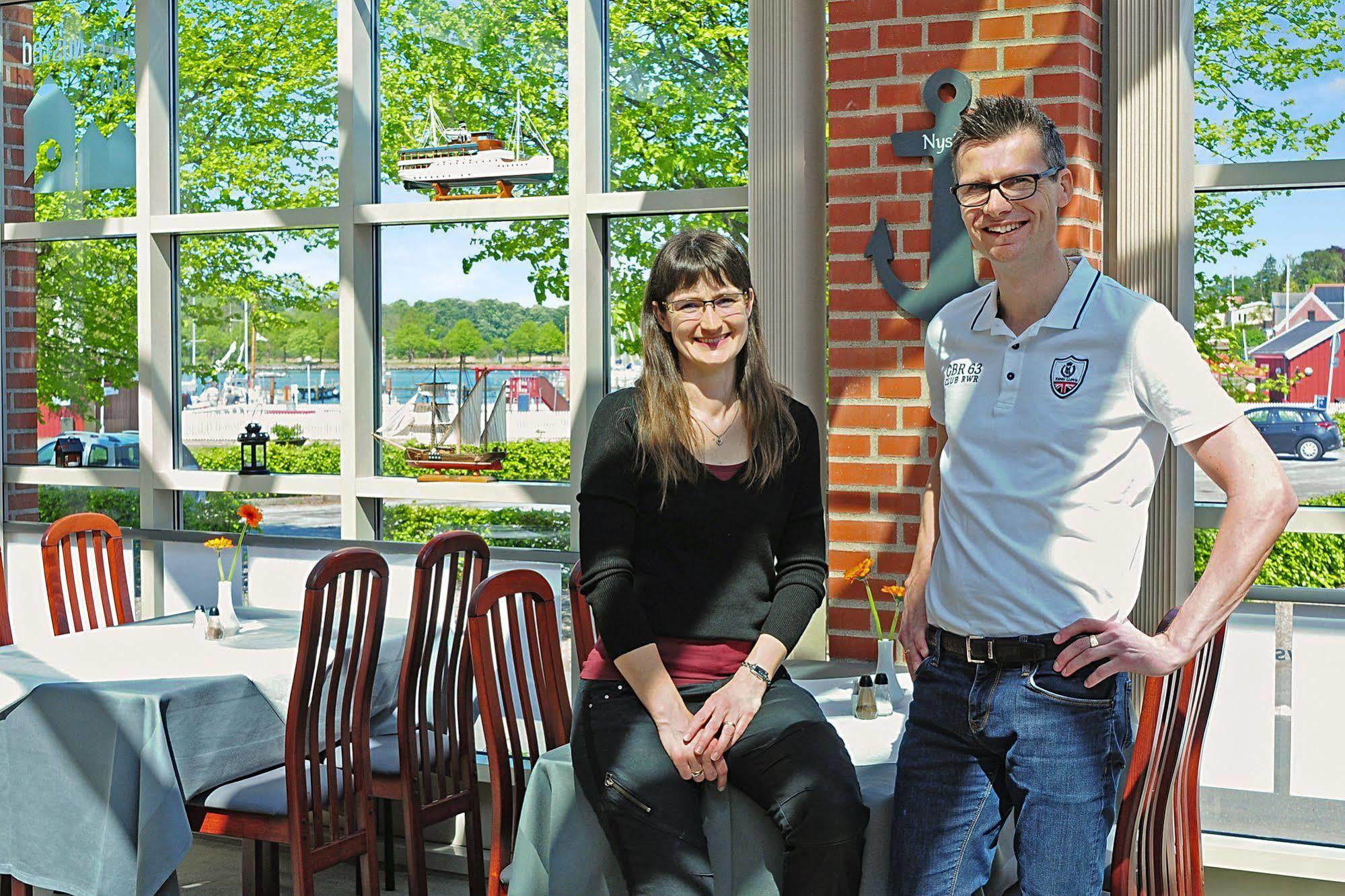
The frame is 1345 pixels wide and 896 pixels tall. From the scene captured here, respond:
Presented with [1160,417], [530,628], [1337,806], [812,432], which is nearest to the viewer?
[1160,417]

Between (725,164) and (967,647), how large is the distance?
2.45m

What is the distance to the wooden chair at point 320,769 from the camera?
320 centimetres

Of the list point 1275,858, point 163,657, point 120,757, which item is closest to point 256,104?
point 163,657

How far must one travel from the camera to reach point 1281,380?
3592 mm

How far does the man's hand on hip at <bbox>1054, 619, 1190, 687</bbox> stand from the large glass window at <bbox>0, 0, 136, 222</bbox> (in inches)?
171

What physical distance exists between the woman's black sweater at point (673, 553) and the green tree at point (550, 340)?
6.19 ft

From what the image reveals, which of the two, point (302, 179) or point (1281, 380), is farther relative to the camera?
point (302, 179)

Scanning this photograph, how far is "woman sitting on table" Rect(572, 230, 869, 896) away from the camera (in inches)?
88.0

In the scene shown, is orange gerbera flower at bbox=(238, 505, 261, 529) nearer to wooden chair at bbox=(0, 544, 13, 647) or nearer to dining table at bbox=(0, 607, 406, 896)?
dining table at bbox=(0, 607, 406, 896)

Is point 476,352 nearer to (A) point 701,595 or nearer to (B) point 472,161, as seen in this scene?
(B) point 472,161

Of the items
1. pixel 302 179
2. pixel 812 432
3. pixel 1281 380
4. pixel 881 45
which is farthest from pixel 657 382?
pixel 302 179

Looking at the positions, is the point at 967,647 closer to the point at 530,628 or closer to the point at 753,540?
the point at 753,540

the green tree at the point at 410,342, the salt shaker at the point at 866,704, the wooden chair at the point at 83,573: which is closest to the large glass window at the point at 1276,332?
the salt shaker at the point at 866,704

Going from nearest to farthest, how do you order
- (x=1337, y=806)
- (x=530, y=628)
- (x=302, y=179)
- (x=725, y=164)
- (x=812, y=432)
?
(x=812, y=432) < (x=530, y=628) < (x=1337, y=806) < (x=725, y=164) < (x=302, y=179)
